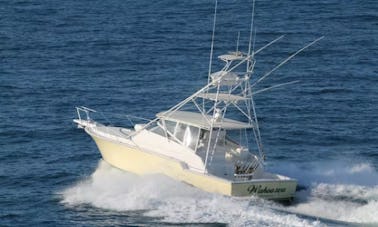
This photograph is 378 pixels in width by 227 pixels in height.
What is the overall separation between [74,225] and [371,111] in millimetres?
23036

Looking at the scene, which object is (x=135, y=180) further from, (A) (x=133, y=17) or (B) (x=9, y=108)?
(A) (x=133, y=17)

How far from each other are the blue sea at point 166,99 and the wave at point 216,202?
0.06 metres

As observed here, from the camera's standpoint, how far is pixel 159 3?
91562 mm

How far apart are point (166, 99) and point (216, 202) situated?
20.2 metres

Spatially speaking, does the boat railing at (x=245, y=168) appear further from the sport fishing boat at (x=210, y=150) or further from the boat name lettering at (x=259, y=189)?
the boat name lettering at (x=259, y=189)

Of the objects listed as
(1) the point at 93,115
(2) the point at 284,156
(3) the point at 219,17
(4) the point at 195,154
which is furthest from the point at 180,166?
(3) the point at 219,17

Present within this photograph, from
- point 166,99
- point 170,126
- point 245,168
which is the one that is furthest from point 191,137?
point 166,99

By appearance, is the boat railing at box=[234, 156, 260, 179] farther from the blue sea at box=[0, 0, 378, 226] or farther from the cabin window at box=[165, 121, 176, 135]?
the cabin window at box=[165, 121, 176, 135]

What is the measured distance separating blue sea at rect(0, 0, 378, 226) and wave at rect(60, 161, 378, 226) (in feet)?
0.19

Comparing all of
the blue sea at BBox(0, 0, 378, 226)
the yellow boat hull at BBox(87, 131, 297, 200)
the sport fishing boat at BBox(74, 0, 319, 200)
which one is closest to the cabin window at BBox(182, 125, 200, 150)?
the sport fishing boat at BBox(74, 0, 319, 200)

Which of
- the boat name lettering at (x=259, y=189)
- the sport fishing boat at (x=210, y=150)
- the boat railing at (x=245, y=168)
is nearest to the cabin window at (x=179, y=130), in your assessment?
the sport fishing boat at (x=210, y=150)

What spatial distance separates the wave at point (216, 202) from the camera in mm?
43719

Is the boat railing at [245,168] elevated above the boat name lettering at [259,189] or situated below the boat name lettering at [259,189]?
above

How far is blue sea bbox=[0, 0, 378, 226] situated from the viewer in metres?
45.9
